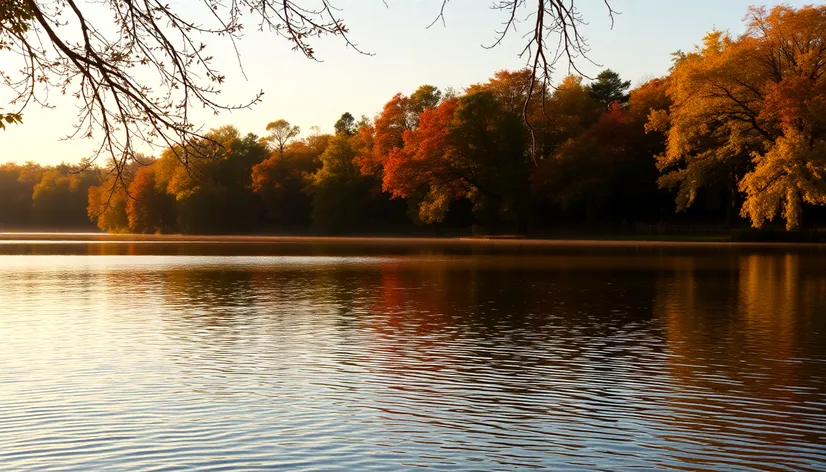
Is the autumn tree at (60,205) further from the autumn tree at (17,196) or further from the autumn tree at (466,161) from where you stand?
the autumn tree at (466,161)

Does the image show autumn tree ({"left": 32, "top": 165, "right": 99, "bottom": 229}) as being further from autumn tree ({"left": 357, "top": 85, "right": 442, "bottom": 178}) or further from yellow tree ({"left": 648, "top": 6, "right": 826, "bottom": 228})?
yellow tree ({"left": 648, "top": 6, "right": 826, "bottom": 228})

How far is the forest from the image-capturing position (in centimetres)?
6519

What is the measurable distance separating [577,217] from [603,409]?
8160 cm

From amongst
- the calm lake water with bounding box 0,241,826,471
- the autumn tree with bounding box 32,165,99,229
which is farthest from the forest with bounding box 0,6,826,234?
the autumn tree with bounding box 32,165,99,229

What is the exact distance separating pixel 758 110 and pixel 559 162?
17753 mm

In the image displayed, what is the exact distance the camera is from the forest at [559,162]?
65188mm

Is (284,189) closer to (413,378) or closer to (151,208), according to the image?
(151,208)

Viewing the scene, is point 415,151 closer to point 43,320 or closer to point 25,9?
point 43,320

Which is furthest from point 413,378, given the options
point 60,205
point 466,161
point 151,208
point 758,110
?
point 60,205

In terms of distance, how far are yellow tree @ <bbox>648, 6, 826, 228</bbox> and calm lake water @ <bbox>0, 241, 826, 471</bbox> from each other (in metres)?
32.7

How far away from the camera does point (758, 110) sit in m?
66.9

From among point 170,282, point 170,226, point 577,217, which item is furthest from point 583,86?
point 170,282

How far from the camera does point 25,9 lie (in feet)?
33.3

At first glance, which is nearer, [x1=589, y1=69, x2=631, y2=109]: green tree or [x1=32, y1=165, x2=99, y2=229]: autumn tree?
[x1=589, y1=69, x2=631, y2=109]: green tree
